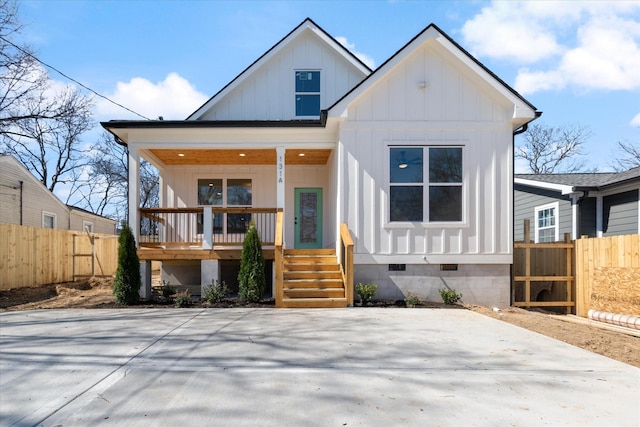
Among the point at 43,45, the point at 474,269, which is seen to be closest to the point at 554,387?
the point at 474,269

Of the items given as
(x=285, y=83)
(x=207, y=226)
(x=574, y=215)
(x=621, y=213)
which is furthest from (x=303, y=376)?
(x=574, y=215)

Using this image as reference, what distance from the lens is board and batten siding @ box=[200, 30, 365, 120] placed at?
39.9ft

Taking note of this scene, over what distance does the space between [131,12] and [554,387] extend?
12.7 metres

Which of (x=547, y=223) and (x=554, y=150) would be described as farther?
(x=554, y=150)

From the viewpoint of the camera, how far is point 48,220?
18.6 m

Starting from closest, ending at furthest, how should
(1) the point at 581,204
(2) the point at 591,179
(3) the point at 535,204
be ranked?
1. (1) the point at 581,204
2. (2) the point at 591,179
3. (3) the point at 535,204

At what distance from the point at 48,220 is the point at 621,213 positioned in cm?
2167

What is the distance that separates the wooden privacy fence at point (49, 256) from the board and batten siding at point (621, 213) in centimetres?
1694

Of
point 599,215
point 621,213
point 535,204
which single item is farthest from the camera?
point 535,204

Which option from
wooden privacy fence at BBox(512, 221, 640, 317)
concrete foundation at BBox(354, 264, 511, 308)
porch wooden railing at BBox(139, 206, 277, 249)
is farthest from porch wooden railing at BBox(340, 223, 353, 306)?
wooden privacy fence at BBox(512, 221, 640, 317)

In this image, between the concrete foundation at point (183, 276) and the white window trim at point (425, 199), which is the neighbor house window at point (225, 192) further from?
the white window trim at point (425, 199)

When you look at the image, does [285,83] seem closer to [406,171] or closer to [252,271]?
[406,171]

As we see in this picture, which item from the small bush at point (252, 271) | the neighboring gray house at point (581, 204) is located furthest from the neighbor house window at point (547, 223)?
the small bush at point (252, 271)

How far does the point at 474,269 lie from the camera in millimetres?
9211
